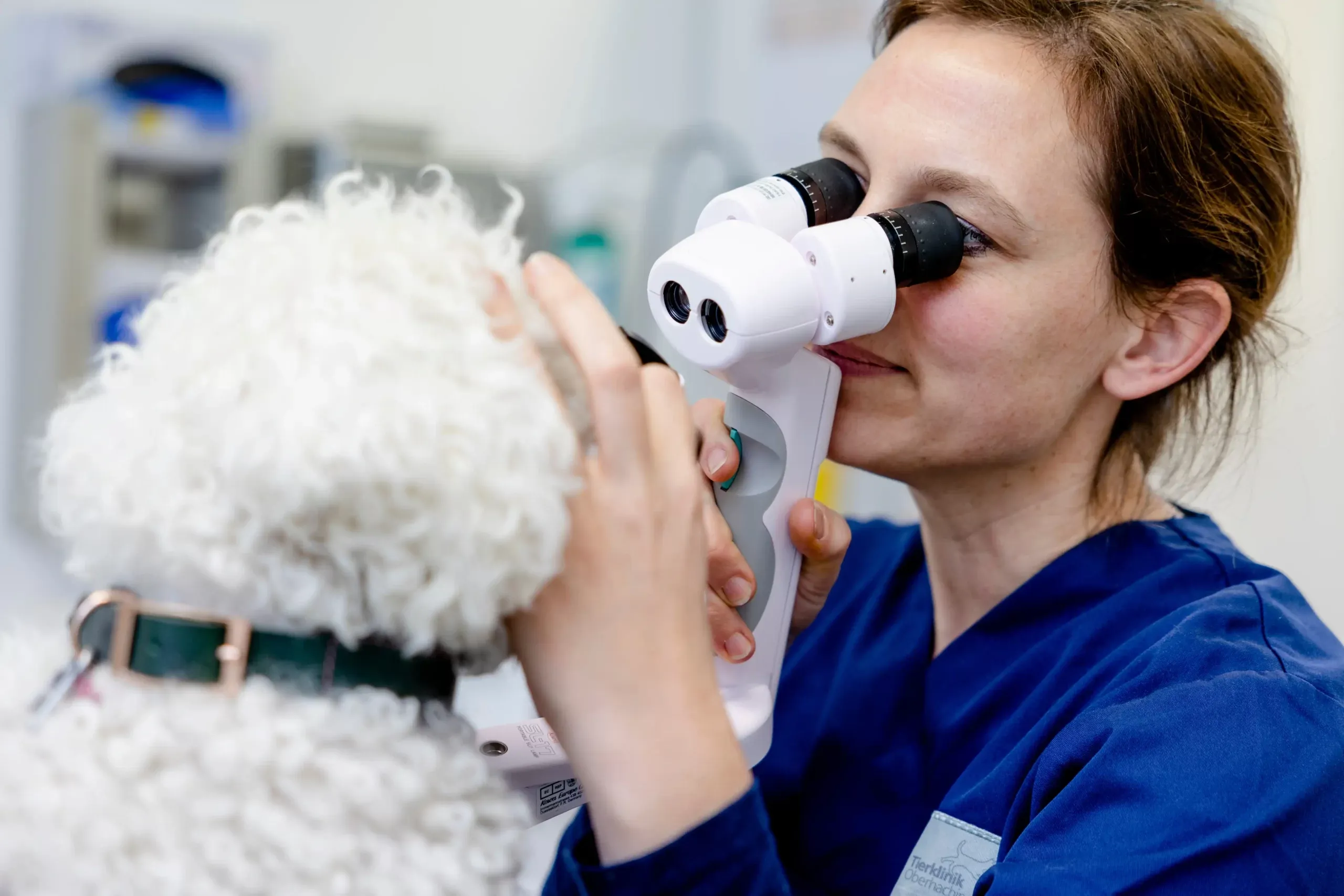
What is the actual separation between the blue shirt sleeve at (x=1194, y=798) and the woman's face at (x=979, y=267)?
0.27 m

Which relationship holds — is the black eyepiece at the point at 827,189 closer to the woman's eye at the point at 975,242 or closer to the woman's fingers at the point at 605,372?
the woman's eye at the point at 975,242

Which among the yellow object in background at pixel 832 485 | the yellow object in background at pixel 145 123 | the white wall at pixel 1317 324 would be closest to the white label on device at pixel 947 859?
the white wall at pixel 1317 324

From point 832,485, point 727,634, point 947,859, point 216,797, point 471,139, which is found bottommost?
point 832,485

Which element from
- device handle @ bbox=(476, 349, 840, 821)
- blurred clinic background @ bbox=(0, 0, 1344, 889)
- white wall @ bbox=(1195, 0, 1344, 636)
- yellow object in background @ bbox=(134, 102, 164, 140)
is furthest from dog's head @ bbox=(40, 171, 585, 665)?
yellow object in background @ bbox=(134, 102, 164, 140)

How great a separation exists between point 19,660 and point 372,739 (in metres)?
0.18

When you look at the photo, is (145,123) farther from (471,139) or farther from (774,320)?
(774,320)

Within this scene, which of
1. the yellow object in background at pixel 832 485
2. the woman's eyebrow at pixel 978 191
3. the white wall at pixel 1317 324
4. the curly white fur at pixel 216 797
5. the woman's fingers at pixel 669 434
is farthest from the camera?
the yellow object in background at pixel 832 485

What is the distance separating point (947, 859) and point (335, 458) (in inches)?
23.5

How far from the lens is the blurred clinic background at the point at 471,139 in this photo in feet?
5.89

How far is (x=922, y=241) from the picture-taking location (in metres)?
0.88

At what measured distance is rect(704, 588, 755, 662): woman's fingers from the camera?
882 mm

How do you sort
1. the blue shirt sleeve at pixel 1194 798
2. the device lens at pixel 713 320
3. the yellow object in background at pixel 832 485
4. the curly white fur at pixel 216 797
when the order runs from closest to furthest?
the curly white fur at pixel 216 797 → the blue shirt sleeve at pixel 1194 798 → the device lens at pixel 713 320 → the yellow object in background at pixel 832 485

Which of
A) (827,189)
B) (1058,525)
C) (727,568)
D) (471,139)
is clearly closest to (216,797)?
(727,568)

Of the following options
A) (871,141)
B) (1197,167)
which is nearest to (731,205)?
(871,141)
